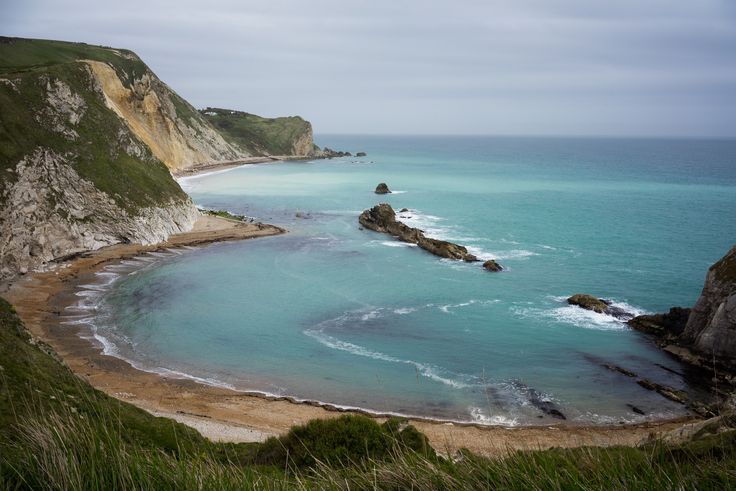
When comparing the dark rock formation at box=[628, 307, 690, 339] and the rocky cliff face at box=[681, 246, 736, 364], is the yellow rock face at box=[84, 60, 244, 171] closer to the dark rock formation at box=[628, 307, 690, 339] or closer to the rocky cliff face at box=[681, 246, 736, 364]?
the dark rock formation at box=[628, 307, 690, 339]

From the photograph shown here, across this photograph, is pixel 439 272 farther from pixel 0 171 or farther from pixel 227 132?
pixel 227 132

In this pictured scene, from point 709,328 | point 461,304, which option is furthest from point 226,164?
point 709,328

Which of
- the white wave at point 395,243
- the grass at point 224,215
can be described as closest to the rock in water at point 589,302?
the white wave at point 395,243

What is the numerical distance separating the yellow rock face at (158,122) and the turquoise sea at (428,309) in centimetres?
2242

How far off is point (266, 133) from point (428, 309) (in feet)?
505

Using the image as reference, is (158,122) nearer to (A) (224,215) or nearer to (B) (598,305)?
(A) (224,215)

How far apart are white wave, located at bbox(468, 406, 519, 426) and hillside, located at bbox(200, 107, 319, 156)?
493ft

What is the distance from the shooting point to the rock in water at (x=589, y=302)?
39888 mm

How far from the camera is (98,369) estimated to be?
28.8 meters

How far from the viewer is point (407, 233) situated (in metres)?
63.3

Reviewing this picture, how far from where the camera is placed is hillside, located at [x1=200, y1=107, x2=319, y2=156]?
173 meters

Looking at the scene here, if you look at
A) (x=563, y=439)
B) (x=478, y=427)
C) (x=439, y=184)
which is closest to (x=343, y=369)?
(x=478, y=427)

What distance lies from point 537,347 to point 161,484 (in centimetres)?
3198

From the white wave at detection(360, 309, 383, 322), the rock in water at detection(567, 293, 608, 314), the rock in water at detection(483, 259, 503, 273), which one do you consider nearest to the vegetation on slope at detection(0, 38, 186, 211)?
the white wave at detection(360, 309, 383, 322)
